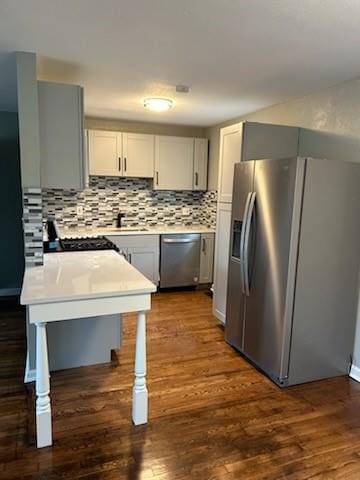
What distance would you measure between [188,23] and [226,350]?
2572mm

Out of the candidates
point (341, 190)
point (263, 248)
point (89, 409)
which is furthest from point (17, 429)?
point (341, 190)

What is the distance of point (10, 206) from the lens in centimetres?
460

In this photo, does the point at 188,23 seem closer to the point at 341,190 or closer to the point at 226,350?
the point at 341,190

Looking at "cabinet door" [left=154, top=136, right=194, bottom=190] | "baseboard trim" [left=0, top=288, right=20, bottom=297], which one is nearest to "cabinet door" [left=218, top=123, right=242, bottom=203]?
"cabinet door" [left=154, top=136, right=194, bottom=190]

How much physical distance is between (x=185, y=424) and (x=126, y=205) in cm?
348

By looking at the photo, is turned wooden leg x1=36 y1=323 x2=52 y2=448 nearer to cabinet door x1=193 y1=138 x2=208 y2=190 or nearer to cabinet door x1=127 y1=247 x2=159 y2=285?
cabinet door x1=127 y1=247 x2=159 y2=285

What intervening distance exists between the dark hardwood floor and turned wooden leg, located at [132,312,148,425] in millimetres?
73

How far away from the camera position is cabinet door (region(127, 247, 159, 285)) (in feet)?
15.2

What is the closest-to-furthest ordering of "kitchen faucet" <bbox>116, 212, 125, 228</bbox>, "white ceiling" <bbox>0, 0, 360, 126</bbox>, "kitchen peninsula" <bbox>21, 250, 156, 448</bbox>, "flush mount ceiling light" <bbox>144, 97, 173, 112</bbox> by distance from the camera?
"white ceiling" <bbox>0, 0, 360, 126</bbox>, "kitchen peninsula" <bbox>21, 250, 156, 448</bbox>, "flush mount ceiling light" <bbox>144, 97, 173, 112</bbox>, "kitchen faucet" <bbox>116, 212, 125, 228</bbox>

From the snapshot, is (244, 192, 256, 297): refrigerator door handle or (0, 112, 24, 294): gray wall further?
(0, 112, 24, 294): gray wall

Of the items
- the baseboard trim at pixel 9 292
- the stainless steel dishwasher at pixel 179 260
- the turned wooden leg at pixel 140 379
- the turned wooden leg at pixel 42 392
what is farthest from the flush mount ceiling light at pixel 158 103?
the baseboard trim at pixel 9 292

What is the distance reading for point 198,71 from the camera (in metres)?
2.72

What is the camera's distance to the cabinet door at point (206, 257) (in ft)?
16.3

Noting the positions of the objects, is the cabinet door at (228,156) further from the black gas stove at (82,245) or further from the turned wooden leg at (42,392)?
the turned wooden leg at (42,392)
